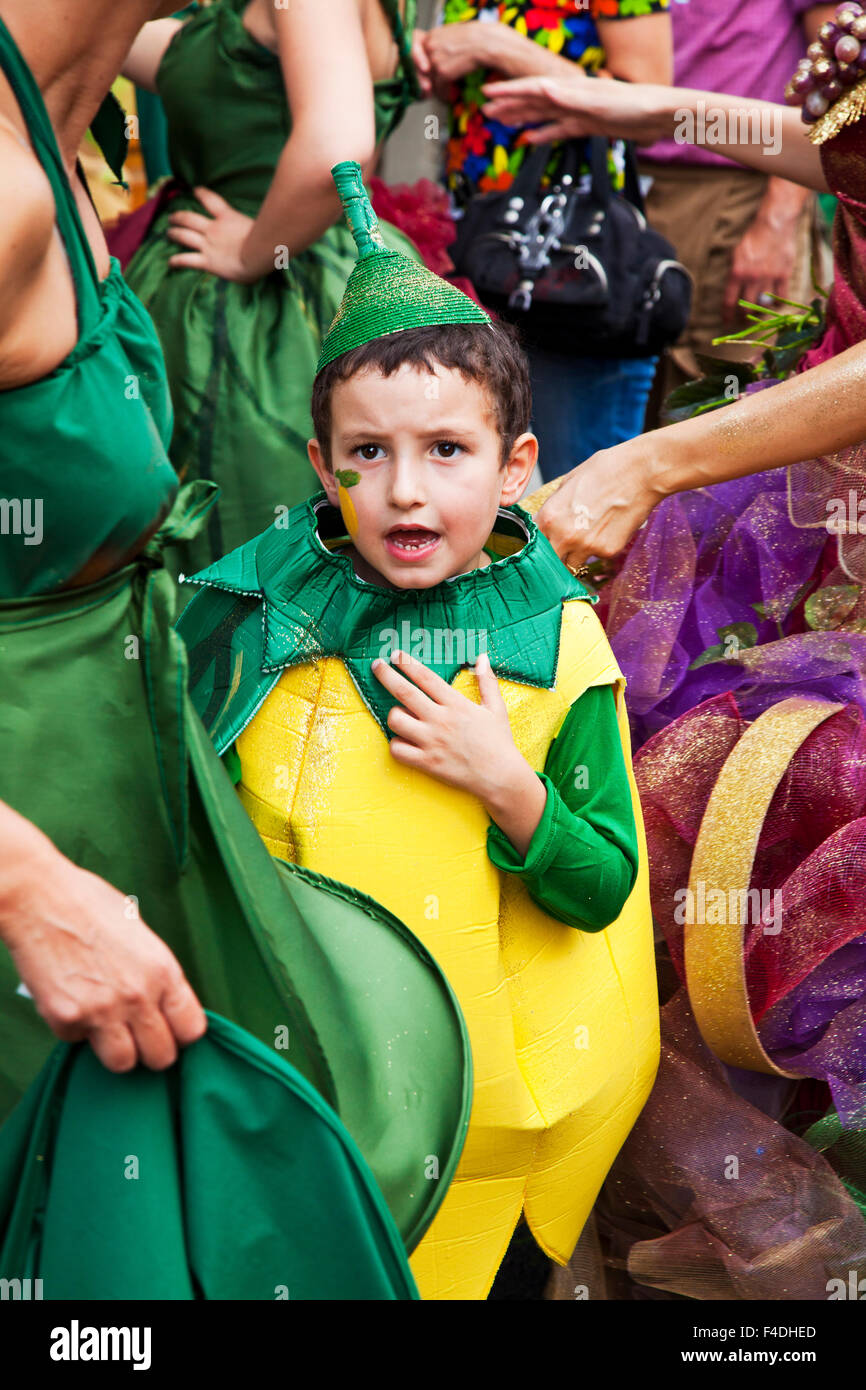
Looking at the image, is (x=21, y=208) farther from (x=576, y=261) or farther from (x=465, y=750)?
(x=576, y=261)

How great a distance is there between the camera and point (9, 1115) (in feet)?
3.76

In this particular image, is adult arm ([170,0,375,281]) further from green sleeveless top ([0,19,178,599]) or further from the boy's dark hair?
green sleeveless top ([0,19,178,599])

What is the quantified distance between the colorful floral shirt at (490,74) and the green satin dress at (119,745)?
6.06ft

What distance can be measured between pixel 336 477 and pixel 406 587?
0.43 ft

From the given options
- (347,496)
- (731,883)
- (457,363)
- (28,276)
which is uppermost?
(28,276)

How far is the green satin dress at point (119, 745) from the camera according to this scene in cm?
111

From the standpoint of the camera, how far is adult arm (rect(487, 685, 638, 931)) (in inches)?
55.7

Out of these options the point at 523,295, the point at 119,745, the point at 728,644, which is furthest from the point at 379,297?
the point at 523,295

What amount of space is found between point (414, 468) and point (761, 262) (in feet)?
7.88

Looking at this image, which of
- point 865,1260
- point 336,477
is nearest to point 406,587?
point 336,477

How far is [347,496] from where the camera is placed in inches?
56.8

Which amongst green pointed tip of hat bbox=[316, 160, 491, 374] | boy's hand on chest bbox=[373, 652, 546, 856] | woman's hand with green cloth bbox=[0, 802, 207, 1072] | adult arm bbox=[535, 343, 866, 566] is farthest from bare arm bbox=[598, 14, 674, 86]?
woman's hand with green cloth bbox=[0, 802, 207, 1072]
